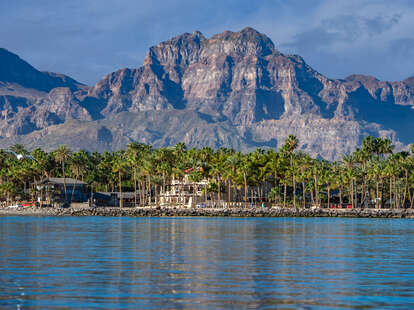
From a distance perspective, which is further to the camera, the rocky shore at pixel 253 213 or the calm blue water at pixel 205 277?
the rocky shore at pixel 253 213

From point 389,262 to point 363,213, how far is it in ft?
392

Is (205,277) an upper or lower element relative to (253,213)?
lower

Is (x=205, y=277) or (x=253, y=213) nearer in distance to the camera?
(x=205, y=277)

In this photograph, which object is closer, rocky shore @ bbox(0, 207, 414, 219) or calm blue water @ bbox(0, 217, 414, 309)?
calm blue water @ bbox(0, 217, 414, 309)

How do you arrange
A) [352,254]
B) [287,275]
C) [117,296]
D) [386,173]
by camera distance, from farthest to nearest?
[386,173], [352,254], [287,275], [117,296]

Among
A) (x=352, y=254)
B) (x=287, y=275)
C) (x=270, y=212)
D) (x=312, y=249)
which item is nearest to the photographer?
(x=287, y=275)

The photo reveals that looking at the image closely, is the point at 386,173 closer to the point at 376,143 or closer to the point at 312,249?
the point at 376,143

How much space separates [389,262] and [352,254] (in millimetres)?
6774

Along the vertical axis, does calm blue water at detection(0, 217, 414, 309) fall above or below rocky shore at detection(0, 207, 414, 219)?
below

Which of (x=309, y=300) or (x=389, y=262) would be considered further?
(x=389, y=262)

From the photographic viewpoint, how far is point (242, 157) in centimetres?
18688

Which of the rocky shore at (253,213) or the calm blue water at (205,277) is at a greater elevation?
the rocky shore at (253,213)

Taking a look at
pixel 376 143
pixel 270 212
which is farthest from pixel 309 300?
pixel 376 143

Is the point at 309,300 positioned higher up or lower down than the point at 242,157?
lower down
